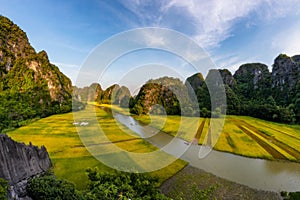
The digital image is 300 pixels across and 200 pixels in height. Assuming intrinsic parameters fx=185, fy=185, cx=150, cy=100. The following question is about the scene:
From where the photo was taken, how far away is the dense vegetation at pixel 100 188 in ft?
30.5

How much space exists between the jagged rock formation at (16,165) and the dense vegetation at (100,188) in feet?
2.26

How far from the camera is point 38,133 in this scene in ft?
117

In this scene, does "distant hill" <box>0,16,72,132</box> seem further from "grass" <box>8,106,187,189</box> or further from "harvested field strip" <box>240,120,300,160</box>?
"harvested field strip" <box>240,120,300,160</box>

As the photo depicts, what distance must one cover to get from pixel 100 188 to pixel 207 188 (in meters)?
10.0

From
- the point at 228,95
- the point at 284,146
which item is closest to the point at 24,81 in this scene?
the point at 228,95

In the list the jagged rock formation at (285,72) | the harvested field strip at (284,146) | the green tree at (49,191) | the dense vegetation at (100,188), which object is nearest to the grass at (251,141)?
the harvested field strip at (284,146)

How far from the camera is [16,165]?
1074 centimetres

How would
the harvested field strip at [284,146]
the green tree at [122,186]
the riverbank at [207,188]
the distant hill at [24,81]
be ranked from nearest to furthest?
the green tree at [122,186], the riverbank at [207,188], the harvested field strip at [284,146], the distant hill at [24,81]

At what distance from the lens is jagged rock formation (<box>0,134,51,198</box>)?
9688 millimetres

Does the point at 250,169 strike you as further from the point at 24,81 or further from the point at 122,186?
the point at 24,81

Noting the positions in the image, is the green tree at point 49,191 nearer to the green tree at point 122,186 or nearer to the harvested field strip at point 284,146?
the green tree at point 122,186

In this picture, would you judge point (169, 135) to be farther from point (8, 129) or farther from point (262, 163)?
point (8, 129)

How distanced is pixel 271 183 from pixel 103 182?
1678 cm

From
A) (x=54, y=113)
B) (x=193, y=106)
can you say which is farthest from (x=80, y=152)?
(x=54, y=113)
